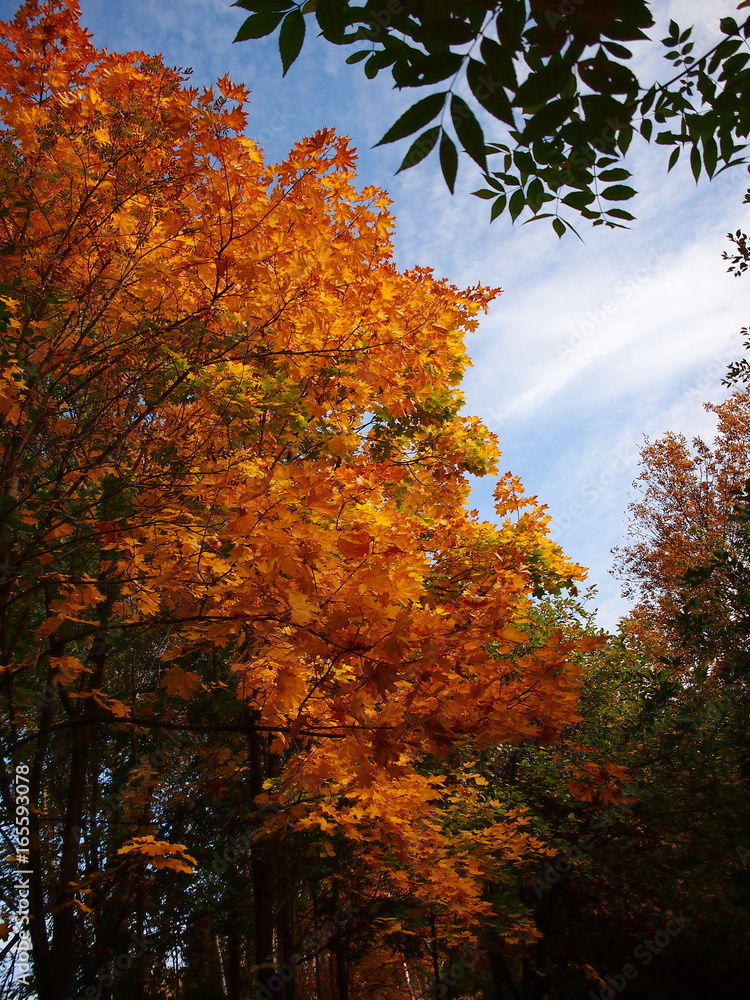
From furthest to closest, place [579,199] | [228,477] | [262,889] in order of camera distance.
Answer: [262,889], [228,477], [579,199]

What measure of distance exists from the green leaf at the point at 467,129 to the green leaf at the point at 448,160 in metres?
0.03

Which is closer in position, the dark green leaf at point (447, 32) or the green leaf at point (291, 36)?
the dark green leaf at point (447, 32)

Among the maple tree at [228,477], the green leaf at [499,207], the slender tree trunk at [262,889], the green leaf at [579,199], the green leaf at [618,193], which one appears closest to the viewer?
the green leaf at [618,193]

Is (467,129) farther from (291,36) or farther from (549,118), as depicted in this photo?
(291,36)

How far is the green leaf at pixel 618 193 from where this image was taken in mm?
1782

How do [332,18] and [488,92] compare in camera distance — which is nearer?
[488,92]

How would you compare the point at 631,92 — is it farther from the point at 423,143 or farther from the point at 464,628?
the point at 464,628

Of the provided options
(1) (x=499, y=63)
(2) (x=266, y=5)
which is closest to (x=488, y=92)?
(1) (x=499, y=63)

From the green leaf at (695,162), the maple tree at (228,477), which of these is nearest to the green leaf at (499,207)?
the green leaf at (695,162)

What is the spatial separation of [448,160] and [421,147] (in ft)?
0.19

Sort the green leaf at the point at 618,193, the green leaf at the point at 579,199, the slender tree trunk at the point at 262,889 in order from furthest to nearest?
1. the slender tree trunk at the point at 262,889
2. the green leaf at the point at 579,199
3. the green leaf at the point at 618,193

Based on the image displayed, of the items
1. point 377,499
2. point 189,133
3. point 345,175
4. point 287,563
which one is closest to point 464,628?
point 287,563

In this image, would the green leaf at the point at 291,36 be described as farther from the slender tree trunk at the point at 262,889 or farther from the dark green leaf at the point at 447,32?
the slender tree trunk at the point at 262,889

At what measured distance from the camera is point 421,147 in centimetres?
114
